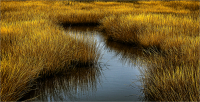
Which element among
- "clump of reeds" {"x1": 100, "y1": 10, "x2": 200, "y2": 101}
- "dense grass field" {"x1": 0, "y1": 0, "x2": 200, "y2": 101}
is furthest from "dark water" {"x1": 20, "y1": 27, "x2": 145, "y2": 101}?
"clump of reeds" {"x1": 100, "y1": 10, "x2": 200, "y2": 101}

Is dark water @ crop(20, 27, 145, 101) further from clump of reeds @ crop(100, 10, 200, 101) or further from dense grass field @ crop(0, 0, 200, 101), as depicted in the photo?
clump of reeds @ crop(100, 10, 200, 101)

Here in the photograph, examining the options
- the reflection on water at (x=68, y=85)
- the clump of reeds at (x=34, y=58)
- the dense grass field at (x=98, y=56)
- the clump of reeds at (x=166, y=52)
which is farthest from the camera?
the reflection on water at (x=68, y=85)

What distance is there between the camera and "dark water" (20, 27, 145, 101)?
4309 mm

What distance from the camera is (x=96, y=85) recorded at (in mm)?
4922

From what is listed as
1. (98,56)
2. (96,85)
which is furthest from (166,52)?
(96,85)

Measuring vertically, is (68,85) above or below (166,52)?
below

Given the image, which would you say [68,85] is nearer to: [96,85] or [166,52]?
[96,85]

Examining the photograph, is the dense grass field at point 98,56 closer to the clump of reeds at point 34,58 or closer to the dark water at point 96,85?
the clump of reeds at point 34,58

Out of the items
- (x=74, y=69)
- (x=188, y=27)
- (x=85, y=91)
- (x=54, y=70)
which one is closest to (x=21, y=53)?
(x=54, y=70)

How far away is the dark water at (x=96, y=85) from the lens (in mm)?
4309

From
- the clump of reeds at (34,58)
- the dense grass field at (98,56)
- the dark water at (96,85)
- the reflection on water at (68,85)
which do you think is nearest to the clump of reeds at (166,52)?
the dense grass field at (98,56)

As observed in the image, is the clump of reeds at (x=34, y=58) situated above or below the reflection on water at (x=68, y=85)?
above

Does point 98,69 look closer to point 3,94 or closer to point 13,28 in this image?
point 3,94

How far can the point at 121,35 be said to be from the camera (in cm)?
921
